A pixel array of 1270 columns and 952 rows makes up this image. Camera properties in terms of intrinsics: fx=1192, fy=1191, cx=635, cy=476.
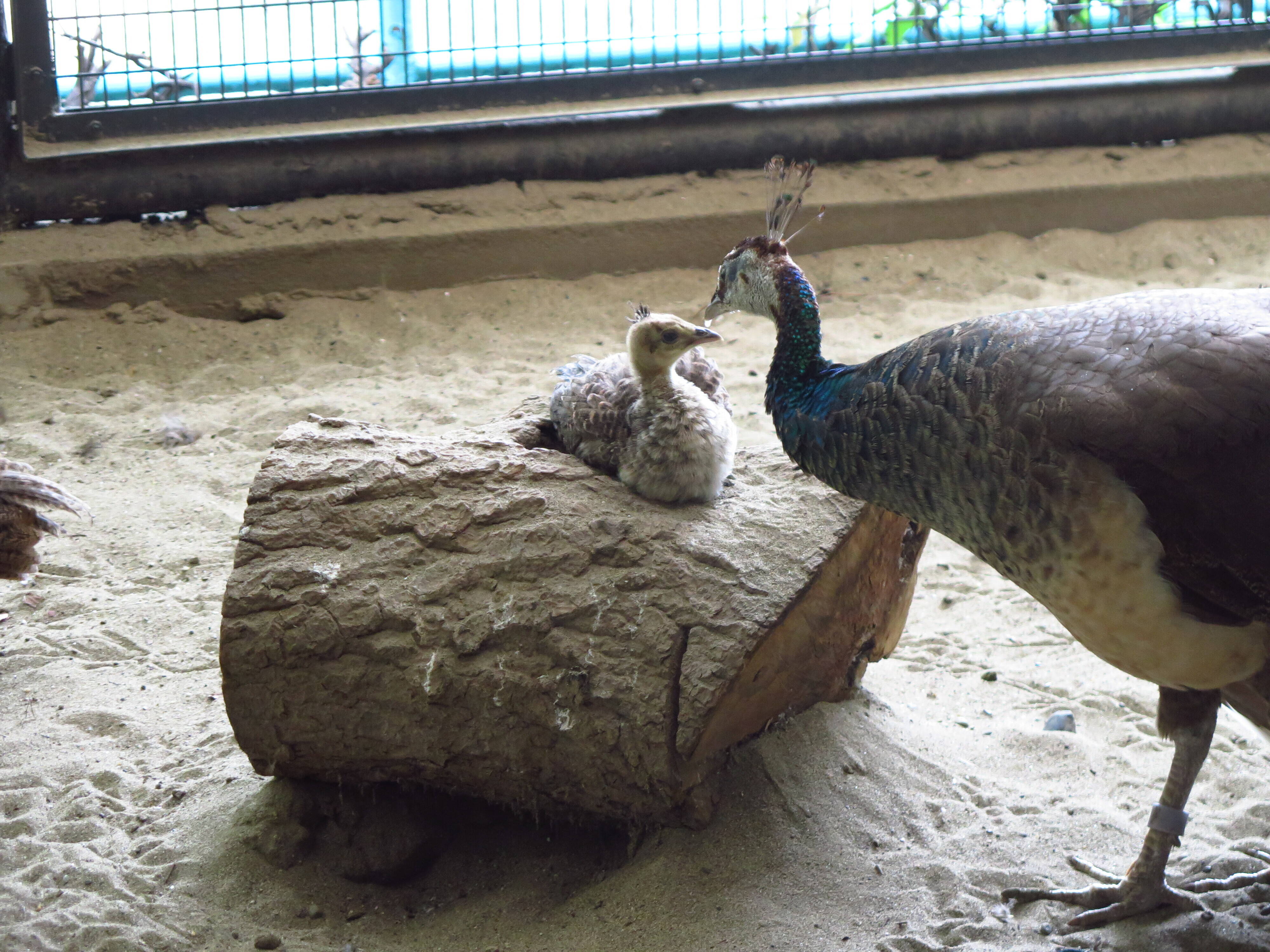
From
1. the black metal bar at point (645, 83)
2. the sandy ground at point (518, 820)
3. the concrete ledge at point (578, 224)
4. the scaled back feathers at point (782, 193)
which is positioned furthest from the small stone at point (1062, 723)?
the black metal bar at point (645, 83)

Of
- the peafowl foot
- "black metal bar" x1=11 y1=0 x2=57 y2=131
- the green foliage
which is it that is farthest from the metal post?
the peafowl foot

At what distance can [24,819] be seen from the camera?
2.94m

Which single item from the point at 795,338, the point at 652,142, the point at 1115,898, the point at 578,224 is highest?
the point at 652,142

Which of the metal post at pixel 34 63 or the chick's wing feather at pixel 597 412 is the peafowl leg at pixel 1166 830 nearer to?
the chick's wing feather at pixel 597 412

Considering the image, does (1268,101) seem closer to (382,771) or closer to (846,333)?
(846,333)

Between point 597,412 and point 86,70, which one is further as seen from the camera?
point 86,70

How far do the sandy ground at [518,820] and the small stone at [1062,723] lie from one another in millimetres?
38

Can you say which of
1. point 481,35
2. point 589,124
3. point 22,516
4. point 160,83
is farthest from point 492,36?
point 22,516

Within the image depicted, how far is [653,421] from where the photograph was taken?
3.09 metres

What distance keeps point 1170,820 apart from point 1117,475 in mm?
872

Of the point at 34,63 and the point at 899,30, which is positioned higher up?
the point at 899,30

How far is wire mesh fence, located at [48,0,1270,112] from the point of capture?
19.5 feet

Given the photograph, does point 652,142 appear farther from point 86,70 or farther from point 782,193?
point 782,193

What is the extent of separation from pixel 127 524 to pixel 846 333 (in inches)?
128
